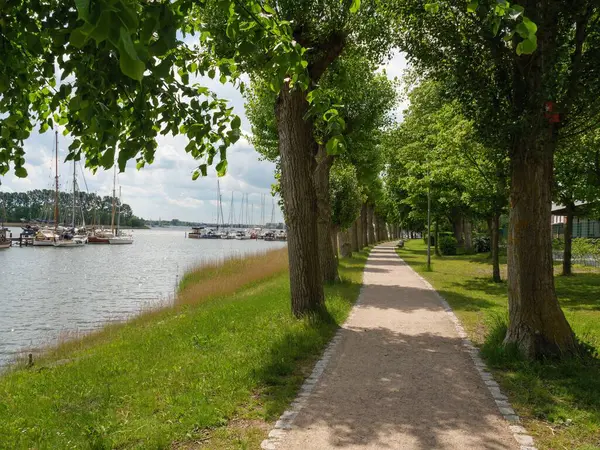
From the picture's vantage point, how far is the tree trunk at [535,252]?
783cm

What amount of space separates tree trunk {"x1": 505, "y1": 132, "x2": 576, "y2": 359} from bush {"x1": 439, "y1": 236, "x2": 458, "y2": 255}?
109 feet

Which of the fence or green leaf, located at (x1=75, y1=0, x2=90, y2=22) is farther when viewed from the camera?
the fence

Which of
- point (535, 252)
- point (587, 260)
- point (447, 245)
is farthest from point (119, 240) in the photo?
point (535, 252)

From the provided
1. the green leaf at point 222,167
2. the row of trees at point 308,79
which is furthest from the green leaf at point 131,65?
the green leaf at point 222,167

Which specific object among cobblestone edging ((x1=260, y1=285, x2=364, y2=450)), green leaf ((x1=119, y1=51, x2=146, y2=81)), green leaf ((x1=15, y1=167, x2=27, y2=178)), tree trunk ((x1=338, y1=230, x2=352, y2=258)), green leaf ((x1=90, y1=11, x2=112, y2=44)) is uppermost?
green leaf ((x1=90, y1=11, x2=112, y2=44))

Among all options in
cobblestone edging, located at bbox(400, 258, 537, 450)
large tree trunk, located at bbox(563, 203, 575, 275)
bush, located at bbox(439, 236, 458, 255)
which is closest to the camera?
cobblestone edging, located at bbox(400, 258, 537, 450)

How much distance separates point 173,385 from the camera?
6.81 m

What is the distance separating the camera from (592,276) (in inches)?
884

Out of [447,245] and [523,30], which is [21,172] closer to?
[523,30]

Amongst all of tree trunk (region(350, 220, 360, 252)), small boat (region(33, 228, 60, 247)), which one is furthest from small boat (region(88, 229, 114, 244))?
tree trunk (region(350, 220, 360, 252))

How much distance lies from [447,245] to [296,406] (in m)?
36.1

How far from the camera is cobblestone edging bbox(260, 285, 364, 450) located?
497 centimetres

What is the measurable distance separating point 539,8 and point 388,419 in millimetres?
5789

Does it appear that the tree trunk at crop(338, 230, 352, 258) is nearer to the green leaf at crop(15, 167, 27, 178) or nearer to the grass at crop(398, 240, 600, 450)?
the grass at crop(398, 240, 600, 450)
